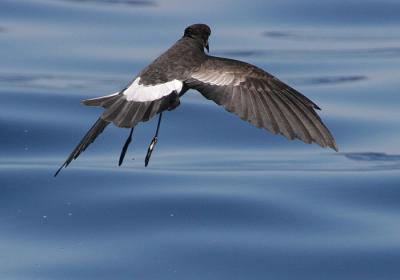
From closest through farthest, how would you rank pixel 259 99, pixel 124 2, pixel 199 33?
pixel 259 99 < pixel 199 33 < pixel 124 2

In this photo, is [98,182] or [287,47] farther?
[287,47]

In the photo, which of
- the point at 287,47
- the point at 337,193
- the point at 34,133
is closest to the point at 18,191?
the point at 34,133

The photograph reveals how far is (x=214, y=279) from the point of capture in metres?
7.05

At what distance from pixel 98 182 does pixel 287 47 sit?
411 centimetres

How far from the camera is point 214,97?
6254 mm

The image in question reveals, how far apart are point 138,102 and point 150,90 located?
0.63 feet

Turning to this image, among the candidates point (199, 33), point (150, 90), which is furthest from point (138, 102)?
point (199, 33)

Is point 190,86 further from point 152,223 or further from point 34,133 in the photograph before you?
point 34,133

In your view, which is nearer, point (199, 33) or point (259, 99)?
point (259, 99)

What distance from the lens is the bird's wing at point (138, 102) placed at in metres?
5.89

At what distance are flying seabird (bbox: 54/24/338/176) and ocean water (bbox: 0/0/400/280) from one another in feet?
3.91

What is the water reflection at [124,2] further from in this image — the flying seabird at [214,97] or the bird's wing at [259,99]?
the bird's wing at [259,99]

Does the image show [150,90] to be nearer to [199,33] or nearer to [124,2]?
[199,33]

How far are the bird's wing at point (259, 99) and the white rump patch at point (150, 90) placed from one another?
0.11 meters
